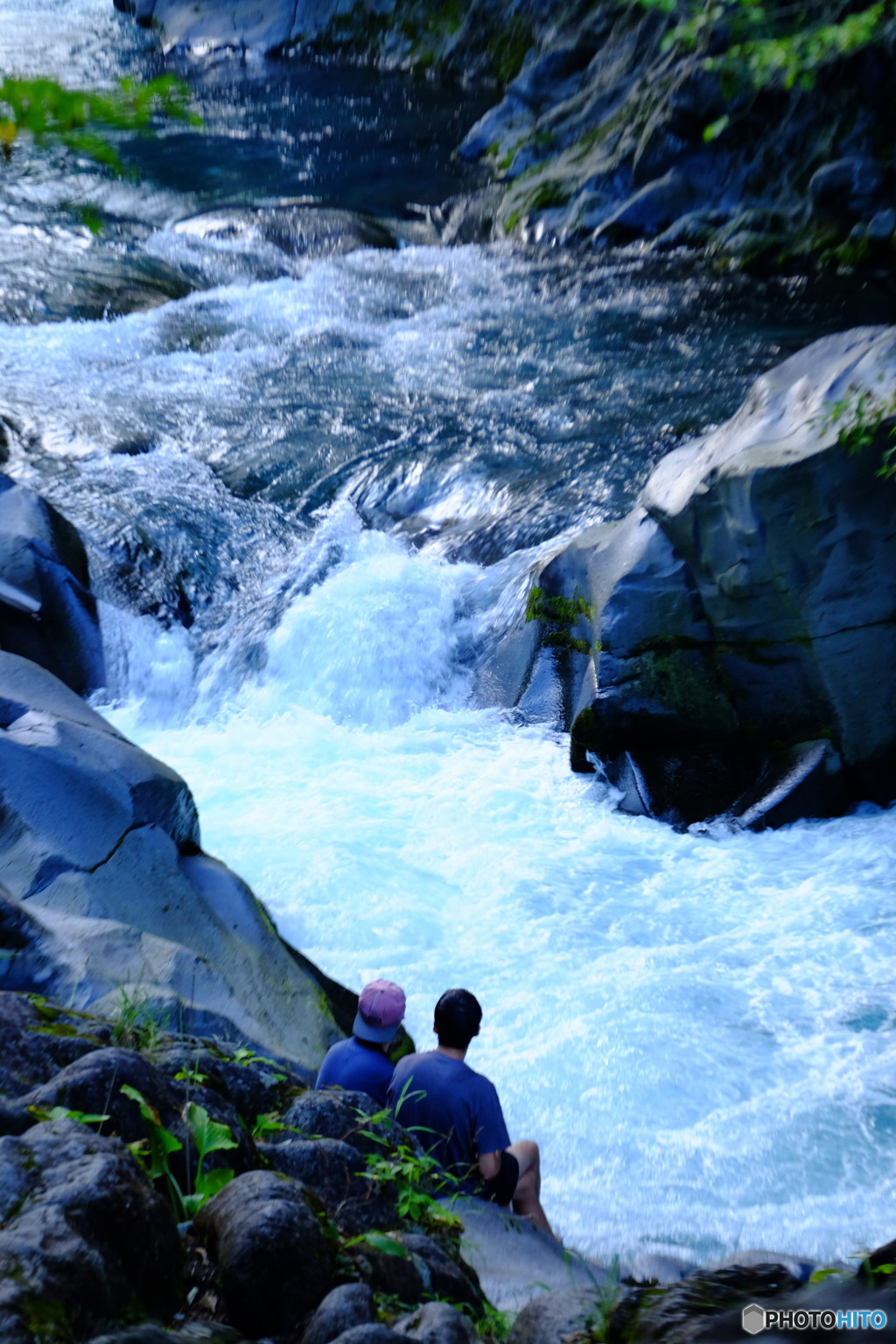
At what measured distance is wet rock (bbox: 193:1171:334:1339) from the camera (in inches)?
89.6

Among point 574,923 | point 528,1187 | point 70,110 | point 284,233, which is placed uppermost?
point 284,233

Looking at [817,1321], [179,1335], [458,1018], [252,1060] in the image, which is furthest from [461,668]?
[817,1321]

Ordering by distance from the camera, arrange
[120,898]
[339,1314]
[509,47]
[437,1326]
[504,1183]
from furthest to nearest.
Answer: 1. [509,47]
2. [120,898]
3. [504,1183]
4. [437,1326]
5. [339,1314]

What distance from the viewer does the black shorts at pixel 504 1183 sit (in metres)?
4.07

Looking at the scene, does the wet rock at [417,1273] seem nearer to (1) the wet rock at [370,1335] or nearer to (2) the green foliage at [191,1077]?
(1) the wet rock at [370,1335]

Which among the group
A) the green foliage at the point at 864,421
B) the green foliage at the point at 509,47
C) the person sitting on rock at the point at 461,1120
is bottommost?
the person sitting on rock at the point at 461,1120

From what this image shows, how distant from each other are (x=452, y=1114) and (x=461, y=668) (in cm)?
511

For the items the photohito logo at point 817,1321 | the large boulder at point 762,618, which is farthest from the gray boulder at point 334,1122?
the large boulder at point 762,618

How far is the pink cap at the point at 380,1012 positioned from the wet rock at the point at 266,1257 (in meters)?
1.76

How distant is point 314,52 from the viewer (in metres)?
30.7

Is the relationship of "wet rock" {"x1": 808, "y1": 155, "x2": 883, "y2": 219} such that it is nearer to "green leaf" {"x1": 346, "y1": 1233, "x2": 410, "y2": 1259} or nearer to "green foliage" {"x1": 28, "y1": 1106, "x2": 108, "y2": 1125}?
"green leaf" {"x1": 346, "y1": 1233, "x2": 410, "y2": 1259}

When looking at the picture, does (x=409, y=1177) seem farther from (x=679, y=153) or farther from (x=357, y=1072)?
(x=679, y=153)

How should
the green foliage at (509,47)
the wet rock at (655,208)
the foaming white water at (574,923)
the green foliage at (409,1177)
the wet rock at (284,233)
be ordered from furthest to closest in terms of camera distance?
1. the green foliage at (509,47)
2. the wet rock at (284,233)
3. the wet rock at (655,208)
4. the foaming white water at (574,923)
5. the green foliage at (409,1177)

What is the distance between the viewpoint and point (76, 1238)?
2029mm
